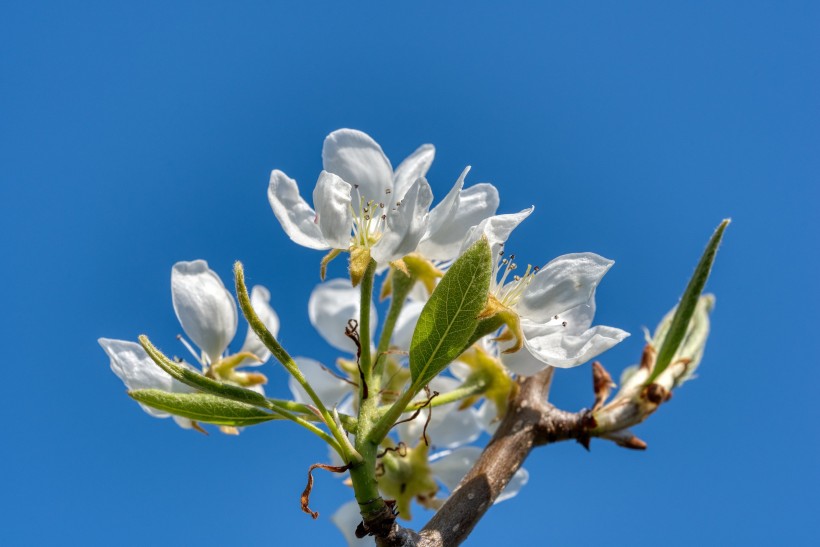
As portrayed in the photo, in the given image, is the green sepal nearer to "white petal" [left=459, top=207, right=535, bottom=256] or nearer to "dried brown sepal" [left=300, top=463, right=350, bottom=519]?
Answer: "dried brown sepal" [left=300, top=463, right=350, bottom=519]

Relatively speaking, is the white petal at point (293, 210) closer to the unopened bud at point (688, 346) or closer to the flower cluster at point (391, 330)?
the flower cluster at point (391, 330)

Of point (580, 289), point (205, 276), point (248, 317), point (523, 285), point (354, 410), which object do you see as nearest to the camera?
point (248, 317)

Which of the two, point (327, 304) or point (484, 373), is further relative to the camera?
point (327, 304)

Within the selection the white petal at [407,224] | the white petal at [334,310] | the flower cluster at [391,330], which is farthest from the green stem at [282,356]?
the white petal at [334,310]

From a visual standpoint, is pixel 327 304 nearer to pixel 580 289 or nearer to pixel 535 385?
pixel 535 385

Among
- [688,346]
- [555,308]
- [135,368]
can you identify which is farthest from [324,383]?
[688,346]

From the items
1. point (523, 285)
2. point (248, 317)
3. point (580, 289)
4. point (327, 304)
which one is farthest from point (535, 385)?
point (248, 317)
